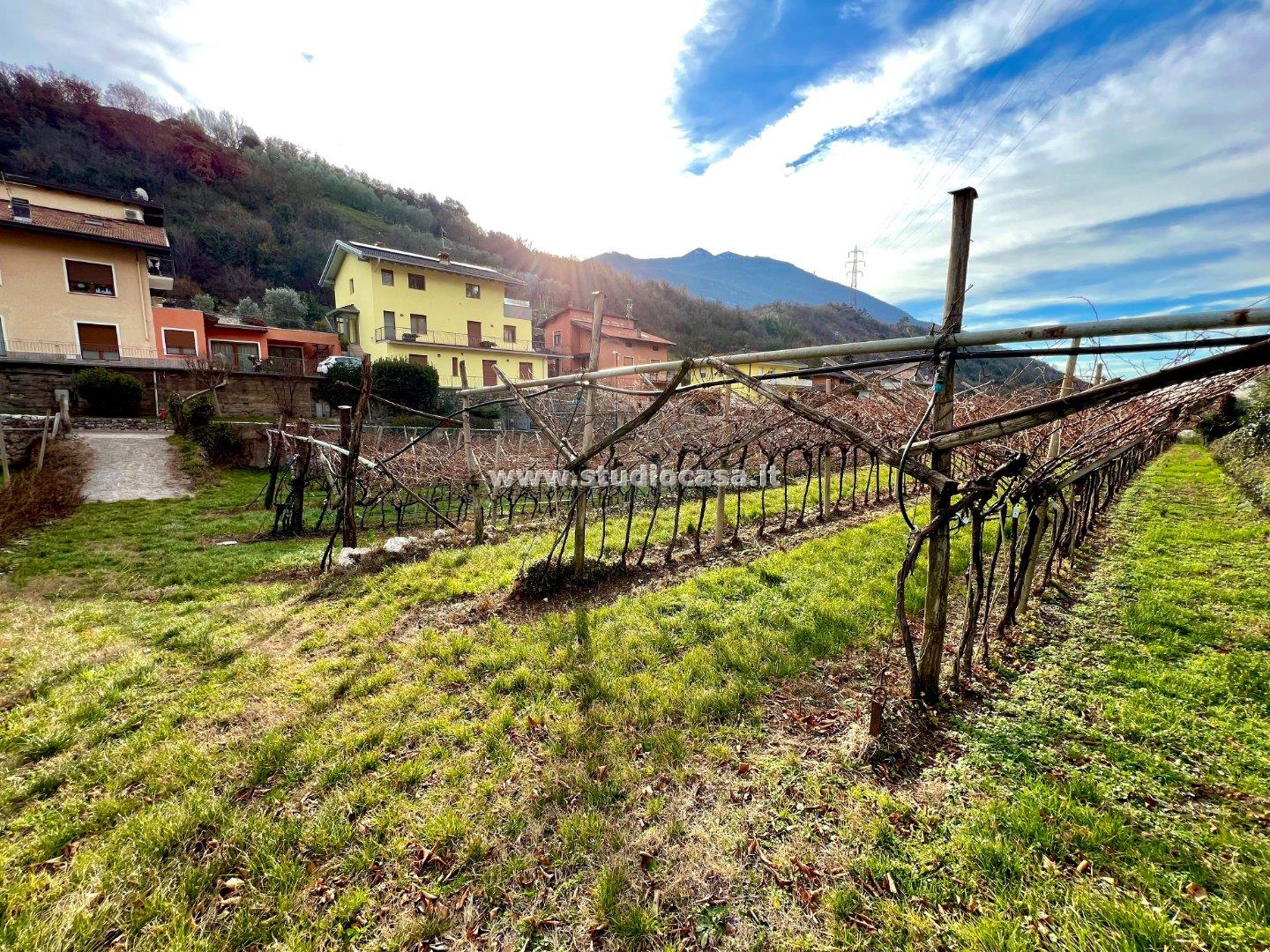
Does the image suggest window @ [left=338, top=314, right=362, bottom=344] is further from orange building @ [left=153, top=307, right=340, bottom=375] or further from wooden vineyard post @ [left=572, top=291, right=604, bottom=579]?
wooden vineyard post @ [left=572, top=291, right=604, bottom=579]

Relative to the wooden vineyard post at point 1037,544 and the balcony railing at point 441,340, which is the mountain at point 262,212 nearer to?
the balcony railing at point 441,340

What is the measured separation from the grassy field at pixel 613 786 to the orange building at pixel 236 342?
2284 cm

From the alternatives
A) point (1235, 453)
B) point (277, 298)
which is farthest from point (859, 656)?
point (277, 298)

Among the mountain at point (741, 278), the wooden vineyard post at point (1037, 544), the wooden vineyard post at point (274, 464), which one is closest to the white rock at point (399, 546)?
the wooden vineyard post at point (274, 464)

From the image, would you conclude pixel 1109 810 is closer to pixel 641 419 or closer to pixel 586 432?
pixel 641 419

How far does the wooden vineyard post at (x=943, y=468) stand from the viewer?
2.42 m

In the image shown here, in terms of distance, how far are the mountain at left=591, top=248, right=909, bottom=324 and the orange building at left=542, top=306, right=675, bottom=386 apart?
61572 mm

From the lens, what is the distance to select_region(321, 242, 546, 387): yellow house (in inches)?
1044

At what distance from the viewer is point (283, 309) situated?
31.3 metres

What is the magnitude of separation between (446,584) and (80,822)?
2945mm

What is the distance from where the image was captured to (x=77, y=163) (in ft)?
114

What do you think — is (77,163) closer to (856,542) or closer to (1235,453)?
(856,542)

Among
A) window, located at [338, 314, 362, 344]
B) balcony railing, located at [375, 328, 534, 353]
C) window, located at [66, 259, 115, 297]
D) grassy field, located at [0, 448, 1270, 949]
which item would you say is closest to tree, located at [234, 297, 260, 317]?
window, located at [338, 314, 362, 344]

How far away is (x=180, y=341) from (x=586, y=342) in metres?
23.4
